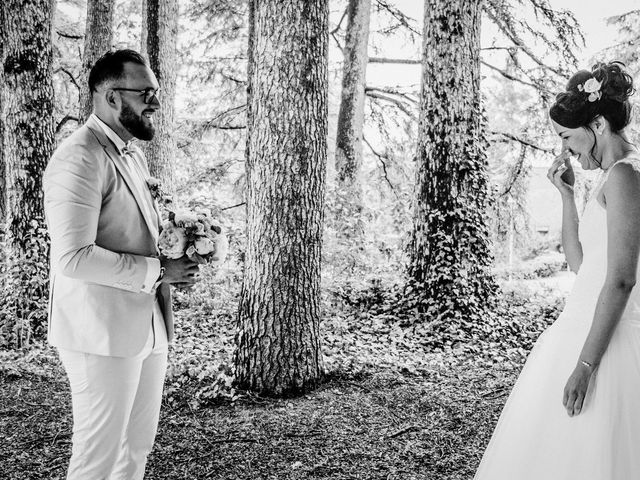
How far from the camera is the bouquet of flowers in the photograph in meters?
2.51

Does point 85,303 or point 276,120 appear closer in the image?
point 85,303

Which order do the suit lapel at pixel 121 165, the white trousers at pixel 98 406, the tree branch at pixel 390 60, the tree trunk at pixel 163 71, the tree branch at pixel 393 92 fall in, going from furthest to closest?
the tree branch at pixel 390 60 < the tree branch at pixel 393 92 < the tree trunk at pixel 163 71 < the suit lapel at pixel 121 165 < the white trousers at pixel 98 406

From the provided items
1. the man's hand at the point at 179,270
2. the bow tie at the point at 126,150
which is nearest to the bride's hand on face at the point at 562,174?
the man's hand at the point at 179,270

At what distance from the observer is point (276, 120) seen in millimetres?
4508

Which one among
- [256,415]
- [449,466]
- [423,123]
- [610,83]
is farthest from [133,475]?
[423,123]

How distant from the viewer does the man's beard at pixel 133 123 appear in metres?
2.56

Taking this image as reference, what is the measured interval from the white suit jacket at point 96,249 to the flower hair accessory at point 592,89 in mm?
2064

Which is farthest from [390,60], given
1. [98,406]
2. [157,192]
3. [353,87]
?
[98,406]

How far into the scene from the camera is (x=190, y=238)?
256cm

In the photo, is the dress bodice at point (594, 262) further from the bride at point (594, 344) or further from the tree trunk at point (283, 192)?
the tree trunk at point (283, 192)

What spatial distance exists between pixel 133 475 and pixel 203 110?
41.7 feet

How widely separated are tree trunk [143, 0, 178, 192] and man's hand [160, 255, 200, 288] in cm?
700

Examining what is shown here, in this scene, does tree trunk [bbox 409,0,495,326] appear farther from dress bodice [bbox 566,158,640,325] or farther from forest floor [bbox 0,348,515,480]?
dress bodice [bbox 566,158,640,325]

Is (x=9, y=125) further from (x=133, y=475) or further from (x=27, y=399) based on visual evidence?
(x=133, y=475)
